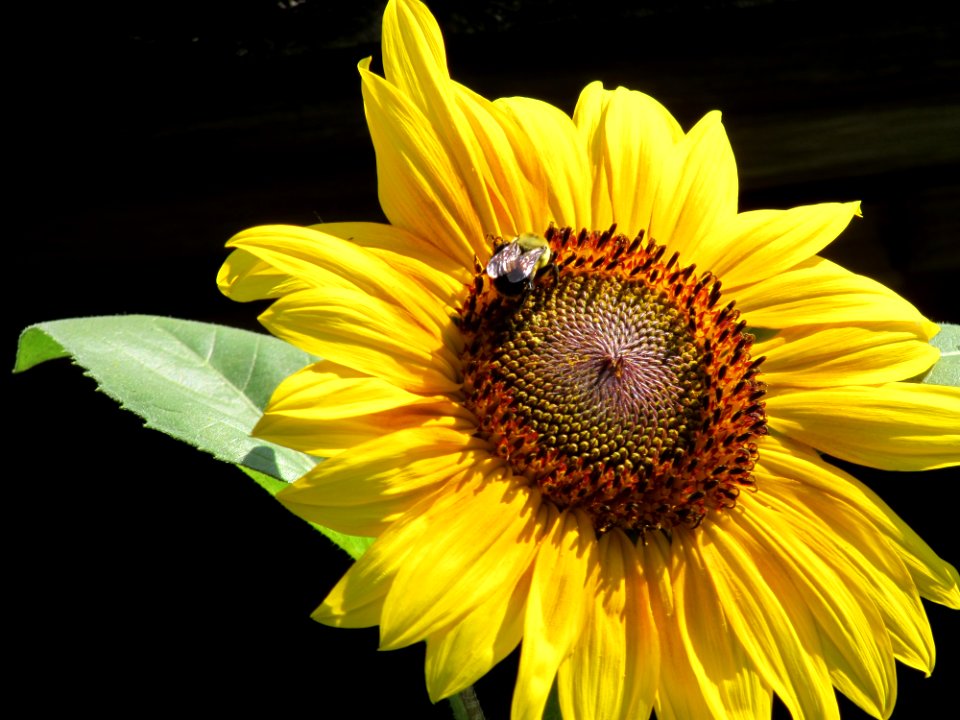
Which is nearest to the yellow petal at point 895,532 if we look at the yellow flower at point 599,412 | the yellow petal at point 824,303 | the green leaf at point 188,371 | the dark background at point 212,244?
the yellow flower at point 599,412

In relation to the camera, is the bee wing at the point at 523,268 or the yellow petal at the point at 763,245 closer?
the bee wing at the point at 523,268

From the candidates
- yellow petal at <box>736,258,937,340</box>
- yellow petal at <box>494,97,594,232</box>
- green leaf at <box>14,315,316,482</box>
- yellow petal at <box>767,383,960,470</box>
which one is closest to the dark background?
green leaf at <box>14,315,316,482</box>

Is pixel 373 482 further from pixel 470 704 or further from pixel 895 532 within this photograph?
pixel 895 532

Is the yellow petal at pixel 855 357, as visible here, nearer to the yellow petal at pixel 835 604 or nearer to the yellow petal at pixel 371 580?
the yellow petal at pixel 835 604

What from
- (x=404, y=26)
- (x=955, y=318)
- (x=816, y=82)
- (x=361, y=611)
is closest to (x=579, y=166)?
(x=404, y=26)

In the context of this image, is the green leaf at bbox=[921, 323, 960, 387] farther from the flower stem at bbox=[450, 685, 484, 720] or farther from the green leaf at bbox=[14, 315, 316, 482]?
the green leaf at bbox=[14, 315, 316, 482]

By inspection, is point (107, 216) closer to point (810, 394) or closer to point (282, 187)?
point (282, 187)
